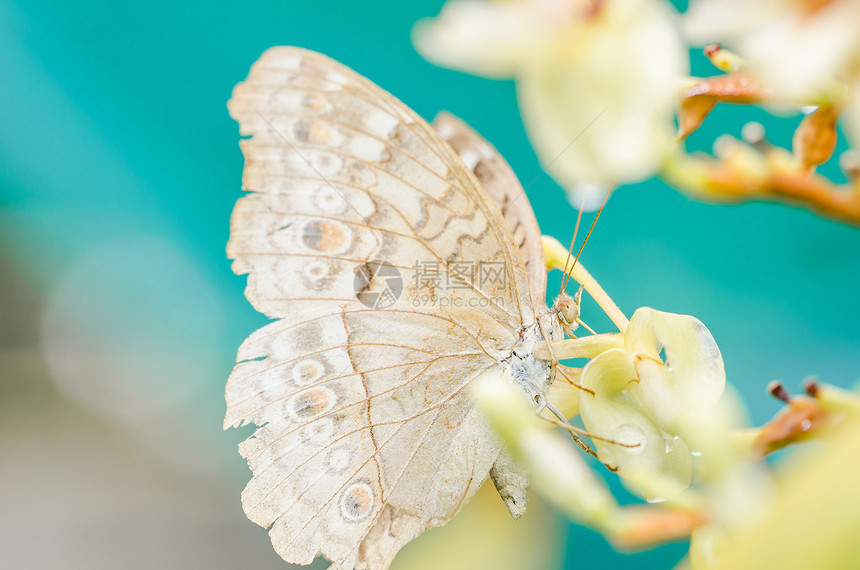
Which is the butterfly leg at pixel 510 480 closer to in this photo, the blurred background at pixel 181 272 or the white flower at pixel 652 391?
the blurred background at pixel 181 272

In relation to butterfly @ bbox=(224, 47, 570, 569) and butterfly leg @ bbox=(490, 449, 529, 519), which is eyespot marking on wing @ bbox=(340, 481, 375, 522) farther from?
butterfly leg @ bbox=(490, 449, 529, 519)

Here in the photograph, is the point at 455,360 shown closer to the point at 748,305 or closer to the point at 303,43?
the point at 748,305

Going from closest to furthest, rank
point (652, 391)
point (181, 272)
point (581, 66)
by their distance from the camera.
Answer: point (581, 66), point (652, 391), point (181, 272)

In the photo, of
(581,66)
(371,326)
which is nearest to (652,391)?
(581,66)

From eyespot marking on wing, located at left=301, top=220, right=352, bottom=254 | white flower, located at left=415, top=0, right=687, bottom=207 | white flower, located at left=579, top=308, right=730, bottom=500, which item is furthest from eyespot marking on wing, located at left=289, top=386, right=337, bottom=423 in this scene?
white flower, located at left=415, top=0, right=687, bottom=207

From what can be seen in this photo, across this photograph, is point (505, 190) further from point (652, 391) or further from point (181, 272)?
point (181, 272)

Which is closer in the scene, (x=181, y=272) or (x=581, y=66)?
(x=581, y=66)

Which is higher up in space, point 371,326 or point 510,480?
point 371,326

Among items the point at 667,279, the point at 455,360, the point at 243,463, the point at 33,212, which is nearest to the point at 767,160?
the point at 455,360
